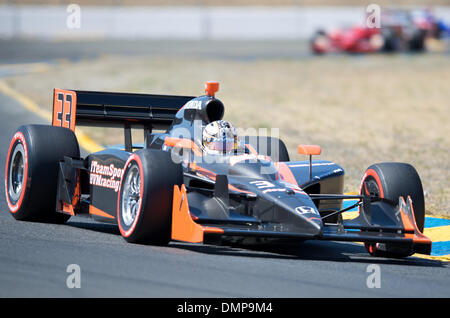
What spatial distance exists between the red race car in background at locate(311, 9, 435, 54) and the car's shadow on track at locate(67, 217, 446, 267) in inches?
1152

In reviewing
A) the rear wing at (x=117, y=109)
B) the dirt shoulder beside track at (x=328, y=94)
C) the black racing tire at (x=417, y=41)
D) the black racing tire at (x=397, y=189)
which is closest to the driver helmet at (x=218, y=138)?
the black racing tire at (x=397, y=189)

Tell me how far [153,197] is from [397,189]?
2.31 m

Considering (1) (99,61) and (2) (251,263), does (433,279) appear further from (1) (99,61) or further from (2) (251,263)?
(1) (99,61)

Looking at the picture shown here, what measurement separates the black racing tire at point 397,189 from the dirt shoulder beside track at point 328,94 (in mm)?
2365

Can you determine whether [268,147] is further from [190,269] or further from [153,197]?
[190,269]

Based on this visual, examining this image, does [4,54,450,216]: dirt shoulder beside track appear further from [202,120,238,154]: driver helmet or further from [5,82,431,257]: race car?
[202,120,238,154]: driver helmet

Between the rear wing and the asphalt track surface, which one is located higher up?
the rear wing

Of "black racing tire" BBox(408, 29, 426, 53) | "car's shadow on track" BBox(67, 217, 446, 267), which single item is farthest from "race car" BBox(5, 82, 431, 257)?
"black racing tire" BBox(408, 29, 426, 53)

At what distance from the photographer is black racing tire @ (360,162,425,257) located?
27.4 ft

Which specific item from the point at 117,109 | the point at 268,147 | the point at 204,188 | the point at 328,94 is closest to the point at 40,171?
the point at 117,109

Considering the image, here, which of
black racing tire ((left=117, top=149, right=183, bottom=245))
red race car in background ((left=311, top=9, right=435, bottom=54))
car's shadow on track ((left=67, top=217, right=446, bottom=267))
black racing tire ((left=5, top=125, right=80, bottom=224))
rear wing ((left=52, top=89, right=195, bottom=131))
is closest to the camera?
black racing tire ((left=117, top=149, right=183, bottom=245))

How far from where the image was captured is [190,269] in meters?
7.02

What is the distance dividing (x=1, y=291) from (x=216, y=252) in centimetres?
231
